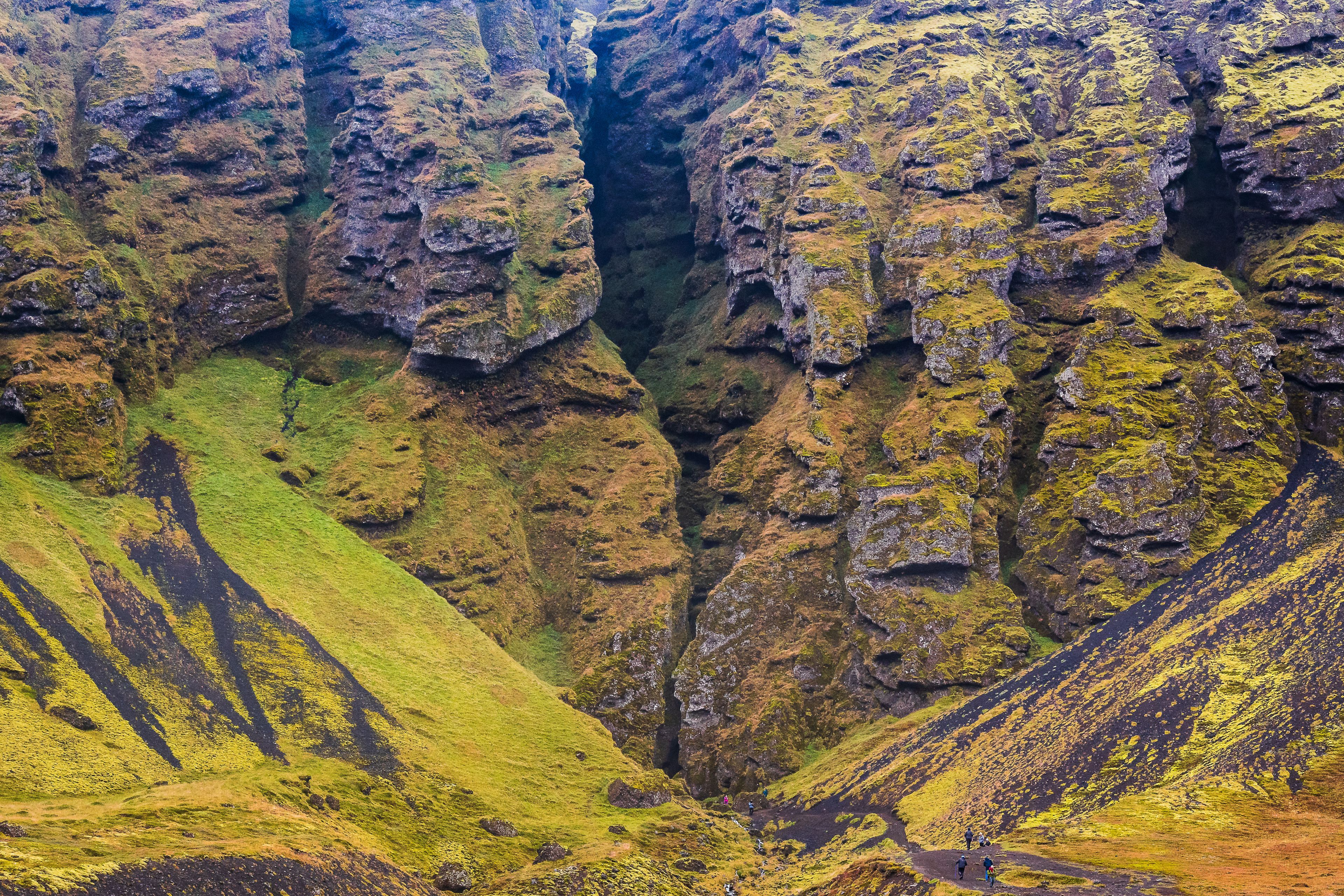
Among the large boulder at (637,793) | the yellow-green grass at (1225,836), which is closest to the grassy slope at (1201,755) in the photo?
the yellow-green grass at (1225,836)

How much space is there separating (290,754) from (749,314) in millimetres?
87012

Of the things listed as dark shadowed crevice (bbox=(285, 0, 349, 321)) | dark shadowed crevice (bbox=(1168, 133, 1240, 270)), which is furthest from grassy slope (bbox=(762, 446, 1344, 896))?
dark shadowed crevice (bbox=(285, 0, 349, 321))

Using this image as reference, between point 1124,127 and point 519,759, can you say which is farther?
point 1124,127

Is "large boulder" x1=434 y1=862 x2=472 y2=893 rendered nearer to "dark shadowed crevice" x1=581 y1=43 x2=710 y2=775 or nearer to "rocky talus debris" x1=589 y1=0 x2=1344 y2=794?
"rocky talus debris" x1=589 y1=0 x2=1344 y2=794

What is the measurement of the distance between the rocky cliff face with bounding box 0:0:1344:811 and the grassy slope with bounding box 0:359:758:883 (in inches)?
195

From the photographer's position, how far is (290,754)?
88.2 m

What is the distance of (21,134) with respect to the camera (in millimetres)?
129000

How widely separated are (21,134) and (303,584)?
64.7 meters

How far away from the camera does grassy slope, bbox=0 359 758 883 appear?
69.0 meters

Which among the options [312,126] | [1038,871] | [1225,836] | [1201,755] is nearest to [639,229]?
[312,126]

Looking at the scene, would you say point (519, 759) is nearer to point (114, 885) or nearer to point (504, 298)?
point (114, 885)

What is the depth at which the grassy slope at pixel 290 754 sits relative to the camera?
69000mm

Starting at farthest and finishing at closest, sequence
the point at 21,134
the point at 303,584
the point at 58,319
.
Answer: the point at 21,134 → the point at 58,319 → the point at 303,584

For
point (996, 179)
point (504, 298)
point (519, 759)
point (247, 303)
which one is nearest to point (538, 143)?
point (504, 298)
